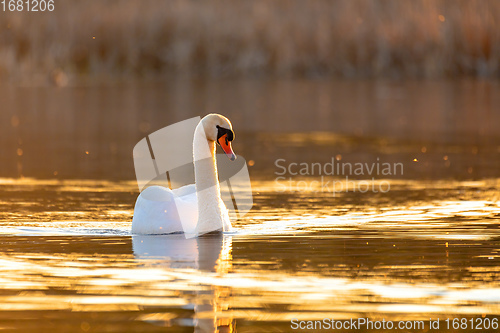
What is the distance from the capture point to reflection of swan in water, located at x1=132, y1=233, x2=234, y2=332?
6.06 metres

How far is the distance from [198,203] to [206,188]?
0.16m

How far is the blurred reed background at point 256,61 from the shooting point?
25.5m

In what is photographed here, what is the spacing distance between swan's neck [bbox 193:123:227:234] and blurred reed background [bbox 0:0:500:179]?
13445 mm

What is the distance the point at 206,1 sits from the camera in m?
35.2

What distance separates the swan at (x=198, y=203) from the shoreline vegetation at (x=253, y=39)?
2284cm

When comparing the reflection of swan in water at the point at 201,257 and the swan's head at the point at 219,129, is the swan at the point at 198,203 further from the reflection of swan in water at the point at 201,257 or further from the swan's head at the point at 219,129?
the reflection of swan in water at the point at 201,257

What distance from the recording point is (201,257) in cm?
808

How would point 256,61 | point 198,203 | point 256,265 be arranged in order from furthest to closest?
point 256,61
point 198,203
point 256,265

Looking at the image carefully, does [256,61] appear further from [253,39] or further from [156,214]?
[156,214]

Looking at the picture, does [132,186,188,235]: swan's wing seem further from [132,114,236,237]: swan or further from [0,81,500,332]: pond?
[0,81,500,332]: pond

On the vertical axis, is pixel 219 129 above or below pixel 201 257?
above

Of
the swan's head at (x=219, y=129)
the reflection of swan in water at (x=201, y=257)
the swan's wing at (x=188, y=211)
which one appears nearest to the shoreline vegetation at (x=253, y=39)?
the swan's wing at (x=188, y=211)

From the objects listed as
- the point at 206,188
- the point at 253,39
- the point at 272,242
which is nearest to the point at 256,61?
the point at 253,39

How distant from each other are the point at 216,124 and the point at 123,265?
2.04 meters
